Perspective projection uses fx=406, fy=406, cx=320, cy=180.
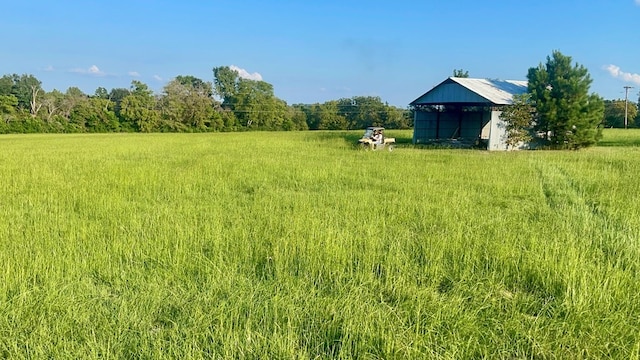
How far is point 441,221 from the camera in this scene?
5047mm

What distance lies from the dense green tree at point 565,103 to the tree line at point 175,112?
32.3m

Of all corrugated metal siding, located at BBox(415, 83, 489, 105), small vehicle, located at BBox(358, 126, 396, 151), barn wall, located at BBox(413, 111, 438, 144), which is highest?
corrugated metal siding, located at BBox(415, 83, 489, 105)

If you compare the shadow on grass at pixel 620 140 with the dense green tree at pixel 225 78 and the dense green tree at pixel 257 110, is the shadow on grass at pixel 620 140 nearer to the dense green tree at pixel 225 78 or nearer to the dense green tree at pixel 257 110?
the dense green tree at pixel 257 110

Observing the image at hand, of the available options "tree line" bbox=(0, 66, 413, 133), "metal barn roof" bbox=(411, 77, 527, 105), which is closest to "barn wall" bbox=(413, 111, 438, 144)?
"metal barn roof" bbox=(411, 77, 527, 105)

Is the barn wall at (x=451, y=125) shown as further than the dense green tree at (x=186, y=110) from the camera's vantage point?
No

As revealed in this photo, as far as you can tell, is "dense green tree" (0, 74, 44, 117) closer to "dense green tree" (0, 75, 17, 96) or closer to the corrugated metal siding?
"dense green tree" (0, 75, 17, 96)

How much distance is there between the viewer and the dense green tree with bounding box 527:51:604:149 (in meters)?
17.5

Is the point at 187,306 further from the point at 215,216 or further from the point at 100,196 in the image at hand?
the point at 100,196

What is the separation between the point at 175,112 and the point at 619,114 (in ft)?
170

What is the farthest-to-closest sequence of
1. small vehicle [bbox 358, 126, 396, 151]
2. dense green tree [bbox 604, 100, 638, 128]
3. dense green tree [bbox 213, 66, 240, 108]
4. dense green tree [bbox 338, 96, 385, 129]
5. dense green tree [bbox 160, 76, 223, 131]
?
1. dense green tree [bbox 213, 66, 240, 108]
2. dense green tree [bbox 338, 96, 385, 129]
3. dense green tree [bbox 160, 76, 223, 131]
4. dense green tree [bbox 604, 100, 638, 128]
5. small vehicle [bbox 358, 126, 396, 151]

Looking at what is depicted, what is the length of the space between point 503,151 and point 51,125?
146ft

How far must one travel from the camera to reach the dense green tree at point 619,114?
45.5 metres

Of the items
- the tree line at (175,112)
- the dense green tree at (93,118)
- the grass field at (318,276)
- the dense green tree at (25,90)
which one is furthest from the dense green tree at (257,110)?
the grass field at (318,276)

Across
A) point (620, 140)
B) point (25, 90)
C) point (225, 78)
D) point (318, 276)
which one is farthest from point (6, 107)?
point (620, 140)
